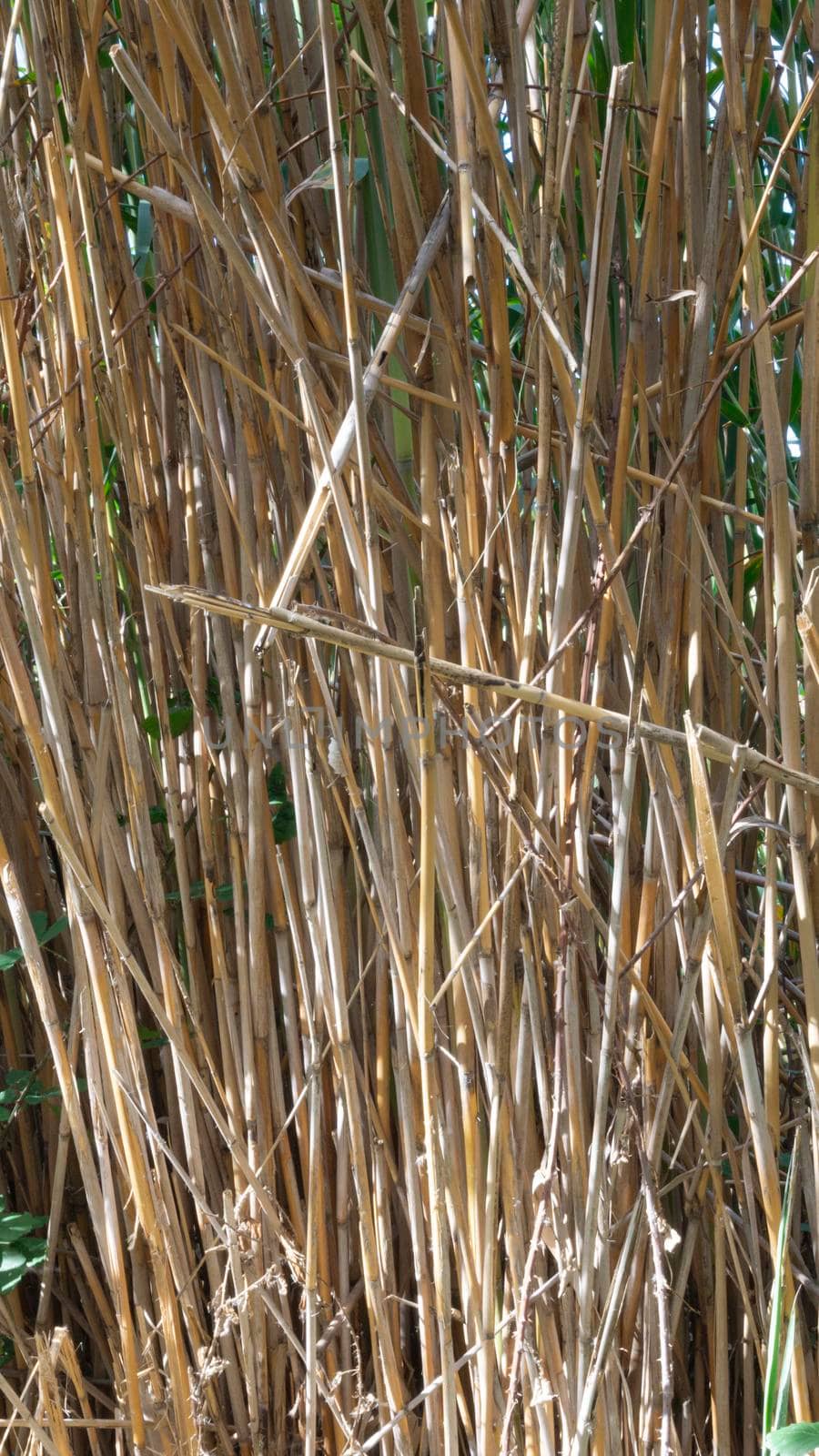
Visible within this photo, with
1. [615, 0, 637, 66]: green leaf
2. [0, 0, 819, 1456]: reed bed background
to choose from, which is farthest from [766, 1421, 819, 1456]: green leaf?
[615, 0, 637, 66]: green leaf

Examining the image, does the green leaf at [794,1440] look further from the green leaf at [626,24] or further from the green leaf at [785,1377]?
the green leaf at [626,24]

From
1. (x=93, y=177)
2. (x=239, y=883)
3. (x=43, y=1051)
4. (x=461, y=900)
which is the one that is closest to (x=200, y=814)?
(x=239, y=883)

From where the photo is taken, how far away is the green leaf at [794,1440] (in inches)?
19.2

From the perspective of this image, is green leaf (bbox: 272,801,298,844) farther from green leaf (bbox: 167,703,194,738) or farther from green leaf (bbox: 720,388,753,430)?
green leaf (bbox: 720,388,753,430)

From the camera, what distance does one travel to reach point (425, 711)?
1.78 ft

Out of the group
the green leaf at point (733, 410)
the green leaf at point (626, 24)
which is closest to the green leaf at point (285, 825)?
the green leaf at point (733, 410)

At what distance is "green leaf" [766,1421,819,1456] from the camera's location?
49 centimetres

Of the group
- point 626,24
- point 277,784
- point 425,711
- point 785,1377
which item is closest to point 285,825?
point 277,784

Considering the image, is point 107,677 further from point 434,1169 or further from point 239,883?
point 434,1169

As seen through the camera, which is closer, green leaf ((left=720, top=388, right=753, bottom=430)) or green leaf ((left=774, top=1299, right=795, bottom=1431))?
green leaf ((left=774, top=1299, right=795, bottom=1431))

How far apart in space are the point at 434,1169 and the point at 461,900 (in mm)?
163

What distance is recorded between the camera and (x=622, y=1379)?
74 centimetres

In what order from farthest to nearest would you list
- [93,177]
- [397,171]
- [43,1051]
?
1. [43,1051]
2. [93,177]
3. [397,171]

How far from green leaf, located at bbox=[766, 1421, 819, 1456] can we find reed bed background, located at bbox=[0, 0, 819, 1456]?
68 mm
